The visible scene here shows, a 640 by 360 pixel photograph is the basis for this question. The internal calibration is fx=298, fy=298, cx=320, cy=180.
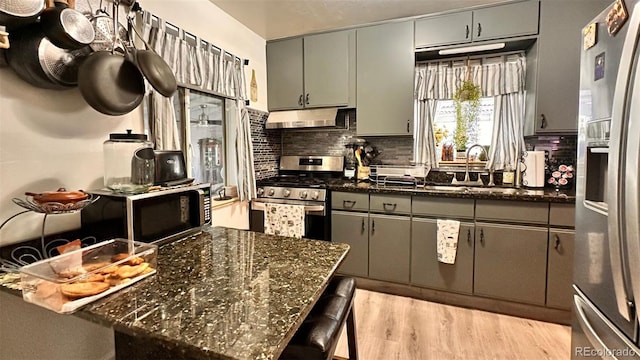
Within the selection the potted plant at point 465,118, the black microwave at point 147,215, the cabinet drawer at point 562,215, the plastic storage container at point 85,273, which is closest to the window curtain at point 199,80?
the black microwave at point 147,215

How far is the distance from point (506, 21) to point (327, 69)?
157 cm

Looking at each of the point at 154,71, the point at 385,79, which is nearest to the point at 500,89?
the point at 385,79

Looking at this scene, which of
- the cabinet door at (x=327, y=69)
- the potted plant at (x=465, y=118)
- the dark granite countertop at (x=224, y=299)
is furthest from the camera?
the cabinet door at (x=327, y=69)

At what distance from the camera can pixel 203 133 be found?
2590 millimetres

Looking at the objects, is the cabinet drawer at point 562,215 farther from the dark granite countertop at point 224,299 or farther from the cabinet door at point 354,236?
the dark granite countertop at point 224,299

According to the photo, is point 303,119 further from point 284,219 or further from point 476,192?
point 476,192

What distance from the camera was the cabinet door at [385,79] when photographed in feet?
9.02

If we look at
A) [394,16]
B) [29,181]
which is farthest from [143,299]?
[394,16]

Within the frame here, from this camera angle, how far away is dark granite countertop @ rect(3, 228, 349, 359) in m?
0.71

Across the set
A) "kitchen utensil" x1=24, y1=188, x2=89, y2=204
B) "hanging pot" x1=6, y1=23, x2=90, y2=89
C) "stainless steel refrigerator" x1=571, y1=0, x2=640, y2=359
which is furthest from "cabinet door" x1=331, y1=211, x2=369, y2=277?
"hanging pot" x1=6, y1=23, x2=90, y2=89

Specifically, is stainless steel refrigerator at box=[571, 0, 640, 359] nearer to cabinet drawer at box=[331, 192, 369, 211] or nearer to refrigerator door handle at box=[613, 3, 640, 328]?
refrigerator door handle at box=[613, 3, 640, 328]

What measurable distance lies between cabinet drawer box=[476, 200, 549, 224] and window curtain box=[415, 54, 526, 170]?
63cm

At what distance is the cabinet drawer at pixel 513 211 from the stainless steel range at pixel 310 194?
1.27 metres

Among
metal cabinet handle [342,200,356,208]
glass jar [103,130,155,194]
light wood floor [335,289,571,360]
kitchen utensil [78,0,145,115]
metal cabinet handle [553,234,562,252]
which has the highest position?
kitchen utensil [78,0,145,115]
